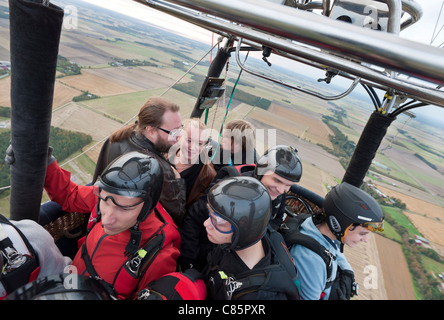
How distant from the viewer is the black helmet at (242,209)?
4.03 feet

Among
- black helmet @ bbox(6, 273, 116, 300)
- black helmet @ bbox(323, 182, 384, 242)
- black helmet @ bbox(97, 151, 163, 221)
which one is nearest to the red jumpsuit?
black helmet @ bbox(97, 151, 163, 221)

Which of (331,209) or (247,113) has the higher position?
(331,209)

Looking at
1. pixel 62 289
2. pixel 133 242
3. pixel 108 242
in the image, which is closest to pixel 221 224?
pixel 133 242

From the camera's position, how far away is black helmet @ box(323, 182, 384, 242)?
1.69 m

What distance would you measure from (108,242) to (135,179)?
0.40 m

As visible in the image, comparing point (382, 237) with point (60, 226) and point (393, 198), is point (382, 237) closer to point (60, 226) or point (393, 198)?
point (393, 198)

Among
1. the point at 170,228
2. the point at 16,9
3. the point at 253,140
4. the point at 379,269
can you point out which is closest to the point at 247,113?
the point at 253,140

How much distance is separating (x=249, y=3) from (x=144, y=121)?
1.68 meters

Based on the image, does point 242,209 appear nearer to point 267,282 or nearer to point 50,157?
point 267,282

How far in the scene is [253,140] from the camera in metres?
2.93

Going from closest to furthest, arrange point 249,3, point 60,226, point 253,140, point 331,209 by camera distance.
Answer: point 249,3 < point 60,226 < point 331,209 < point 253,140

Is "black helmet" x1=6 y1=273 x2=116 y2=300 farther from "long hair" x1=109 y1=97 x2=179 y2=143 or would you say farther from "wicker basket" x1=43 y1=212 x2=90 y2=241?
"long hair" x1=109 y1=97 x2=179 y2=143

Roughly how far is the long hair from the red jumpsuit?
0.51m

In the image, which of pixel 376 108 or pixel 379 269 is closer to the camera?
pixel 376 108
